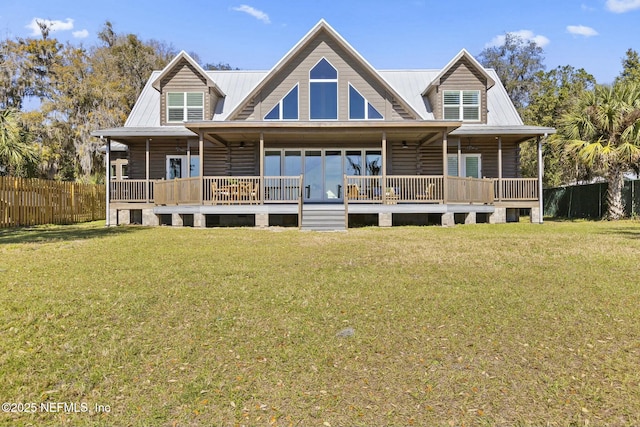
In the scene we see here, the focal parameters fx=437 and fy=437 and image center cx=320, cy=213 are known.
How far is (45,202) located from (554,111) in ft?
98.3

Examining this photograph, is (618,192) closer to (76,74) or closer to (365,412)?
(365,412)

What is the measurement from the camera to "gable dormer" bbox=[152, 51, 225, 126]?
67.4 feet

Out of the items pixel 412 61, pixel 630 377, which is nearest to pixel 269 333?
pixel 630 377

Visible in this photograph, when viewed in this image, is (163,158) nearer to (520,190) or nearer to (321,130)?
(321,130)

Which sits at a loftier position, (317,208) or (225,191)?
(225,191)

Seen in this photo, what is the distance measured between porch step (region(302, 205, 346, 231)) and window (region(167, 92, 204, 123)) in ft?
27.3

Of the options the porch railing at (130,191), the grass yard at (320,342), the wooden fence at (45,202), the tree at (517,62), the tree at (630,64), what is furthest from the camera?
the tree at (517,62)

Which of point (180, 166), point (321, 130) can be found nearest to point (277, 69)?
point (321, 130)

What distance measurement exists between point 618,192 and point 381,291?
17281 mm

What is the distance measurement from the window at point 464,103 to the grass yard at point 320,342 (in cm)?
1348

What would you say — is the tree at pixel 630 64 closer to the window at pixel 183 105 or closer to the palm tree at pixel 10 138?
the window at pixel 183 105

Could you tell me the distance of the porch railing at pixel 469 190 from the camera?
54.9 ft

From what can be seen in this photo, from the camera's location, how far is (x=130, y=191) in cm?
1866

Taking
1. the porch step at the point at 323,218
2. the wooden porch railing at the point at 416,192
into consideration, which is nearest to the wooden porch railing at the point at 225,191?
the porch step at the point at 323,218
